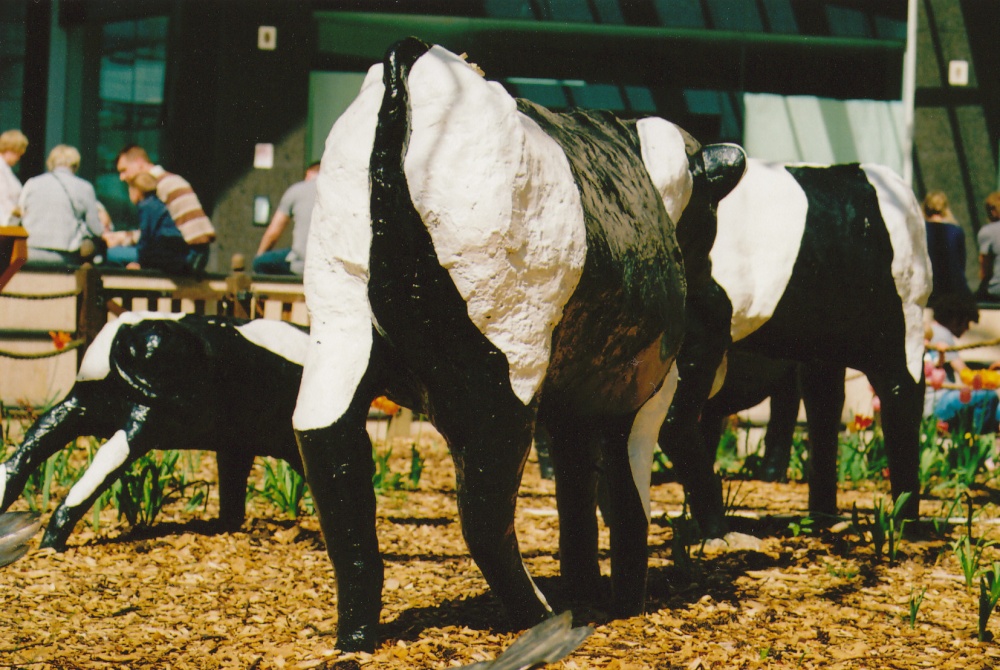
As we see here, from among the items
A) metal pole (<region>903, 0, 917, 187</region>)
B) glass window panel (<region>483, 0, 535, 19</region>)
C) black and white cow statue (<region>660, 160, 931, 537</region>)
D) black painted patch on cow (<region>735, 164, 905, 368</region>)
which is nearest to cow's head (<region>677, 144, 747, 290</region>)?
black and white cow statue (<region>660, 160, 931, 537</region>)

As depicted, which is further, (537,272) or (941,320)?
(941,320)

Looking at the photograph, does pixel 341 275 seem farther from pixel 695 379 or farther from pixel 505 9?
pixel 505 9

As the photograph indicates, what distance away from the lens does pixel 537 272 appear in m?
2.69

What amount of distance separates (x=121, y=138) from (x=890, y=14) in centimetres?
704

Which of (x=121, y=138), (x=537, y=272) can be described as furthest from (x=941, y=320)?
→ (x=121, y=138)

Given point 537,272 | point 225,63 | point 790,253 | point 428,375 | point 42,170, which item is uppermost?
point 225,63

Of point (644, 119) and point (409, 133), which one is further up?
point (644, 119)

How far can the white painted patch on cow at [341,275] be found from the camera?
2684 millimetres

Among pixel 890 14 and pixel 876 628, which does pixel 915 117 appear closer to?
pixel 890 14

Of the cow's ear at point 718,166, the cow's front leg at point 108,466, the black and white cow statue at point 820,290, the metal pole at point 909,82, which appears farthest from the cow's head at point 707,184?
the metal pole at point 909,82

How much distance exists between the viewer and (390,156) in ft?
8.64

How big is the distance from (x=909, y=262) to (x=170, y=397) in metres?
2.92

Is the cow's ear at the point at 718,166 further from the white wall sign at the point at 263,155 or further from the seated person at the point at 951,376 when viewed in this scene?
the white wall sign at the point at 263,155

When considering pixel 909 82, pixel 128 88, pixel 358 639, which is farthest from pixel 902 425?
pixel 128 88
